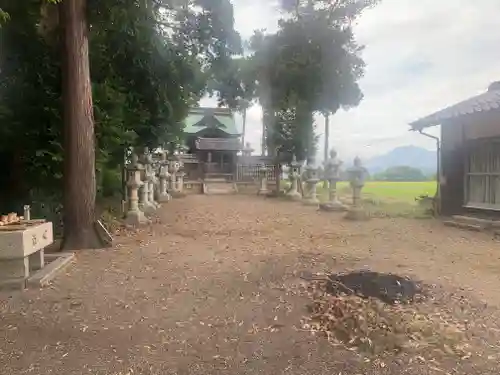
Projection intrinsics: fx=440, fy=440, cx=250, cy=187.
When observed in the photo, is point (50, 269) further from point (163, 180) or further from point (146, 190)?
point (163, 180)

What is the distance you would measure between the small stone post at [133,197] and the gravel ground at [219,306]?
209 cm

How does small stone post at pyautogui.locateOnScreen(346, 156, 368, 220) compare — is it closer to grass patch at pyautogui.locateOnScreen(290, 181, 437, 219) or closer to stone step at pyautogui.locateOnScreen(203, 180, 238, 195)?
grass patch at pyautogui.locateOnScreen(290, 181, 437, 219)

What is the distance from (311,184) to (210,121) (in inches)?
669

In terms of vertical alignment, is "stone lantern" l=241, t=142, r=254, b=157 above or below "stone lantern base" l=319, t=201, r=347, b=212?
above

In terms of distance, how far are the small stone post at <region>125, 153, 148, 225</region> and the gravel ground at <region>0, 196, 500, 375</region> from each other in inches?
82.3

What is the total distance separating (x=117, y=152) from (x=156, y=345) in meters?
8.40

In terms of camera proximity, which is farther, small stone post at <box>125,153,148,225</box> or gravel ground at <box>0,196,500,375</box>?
small stone post at <box>125,153,148,225</box>

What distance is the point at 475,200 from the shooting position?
33.3 feet

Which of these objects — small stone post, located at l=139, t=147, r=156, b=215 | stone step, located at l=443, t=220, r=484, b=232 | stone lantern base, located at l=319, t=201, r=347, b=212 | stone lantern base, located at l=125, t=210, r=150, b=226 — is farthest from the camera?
stone lantern base, located at l=319, t=201, r=347, b=212

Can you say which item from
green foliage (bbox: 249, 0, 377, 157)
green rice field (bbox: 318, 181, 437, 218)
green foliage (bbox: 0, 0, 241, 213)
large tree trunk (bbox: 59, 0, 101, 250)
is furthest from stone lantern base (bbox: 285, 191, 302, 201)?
large tree trunk (bbox: 59, 0, 101, 250)

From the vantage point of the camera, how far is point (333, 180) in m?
13.3

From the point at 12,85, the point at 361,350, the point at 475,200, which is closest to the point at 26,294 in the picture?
the point at 361,350

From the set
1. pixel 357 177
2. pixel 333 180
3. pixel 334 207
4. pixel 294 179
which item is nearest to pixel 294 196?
pixel 294 179

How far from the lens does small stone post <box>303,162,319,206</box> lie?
1630 centimetres
